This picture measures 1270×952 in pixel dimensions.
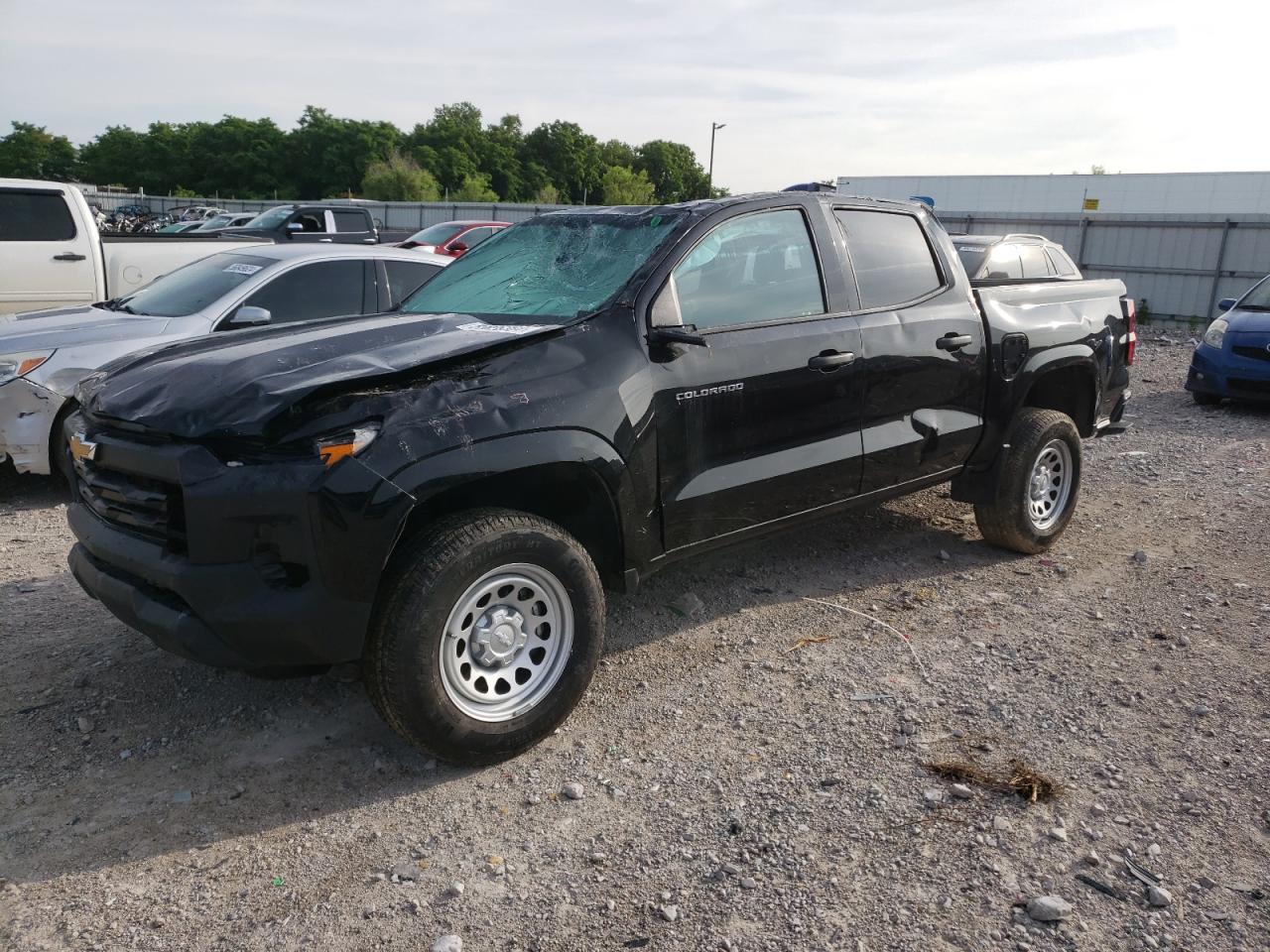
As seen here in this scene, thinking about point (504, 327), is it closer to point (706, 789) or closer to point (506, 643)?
point (506, 643)

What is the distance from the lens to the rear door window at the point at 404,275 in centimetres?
752

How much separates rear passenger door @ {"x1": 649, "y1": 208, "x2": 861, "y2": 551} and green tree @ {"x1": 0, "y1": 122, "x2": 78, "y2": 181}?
357 ft

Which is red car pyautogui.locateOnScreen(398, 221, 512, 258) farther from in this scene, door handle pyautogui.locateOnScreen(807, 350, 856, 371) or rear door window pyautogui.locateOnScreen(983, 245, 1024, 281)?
door handle pyautogui.locateOnScreen(807, 350, 856, 371)

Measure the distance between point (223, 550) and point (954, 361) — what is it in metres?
3.52

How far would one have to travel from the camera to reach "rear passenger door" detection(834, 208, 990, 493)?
14.8 feet

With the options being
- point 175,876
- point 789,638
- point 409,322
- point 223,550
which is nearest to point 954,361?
point 789,638

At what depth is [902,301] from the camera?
4.70 meters

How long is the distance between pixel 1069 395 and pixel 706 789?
382cm

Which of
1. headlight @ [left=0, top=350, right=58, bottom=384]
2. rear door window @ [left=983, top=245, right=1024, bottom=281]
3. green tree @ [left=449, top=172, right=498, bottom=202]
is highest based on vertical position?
green tree @ [left=449, top=172, right=498, bottom=202]

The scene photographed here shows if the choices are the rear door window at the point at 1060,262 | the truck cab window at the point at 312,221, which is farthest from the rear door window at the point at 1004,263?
the truck cab window at the point at 312,221

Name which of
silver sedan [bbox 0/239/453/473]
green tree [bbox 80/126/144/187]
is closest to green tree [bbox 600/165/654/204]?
green tree [bbox 80/126/144/187]

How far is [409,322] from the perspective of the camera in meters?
3.84

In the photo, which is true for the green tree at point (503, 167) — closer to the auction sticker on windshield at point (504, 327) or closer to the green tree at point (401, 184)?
the green tree at point (401, 184)

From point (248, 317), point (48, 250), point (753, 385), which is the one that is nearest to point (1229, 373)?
point (753, 385)
